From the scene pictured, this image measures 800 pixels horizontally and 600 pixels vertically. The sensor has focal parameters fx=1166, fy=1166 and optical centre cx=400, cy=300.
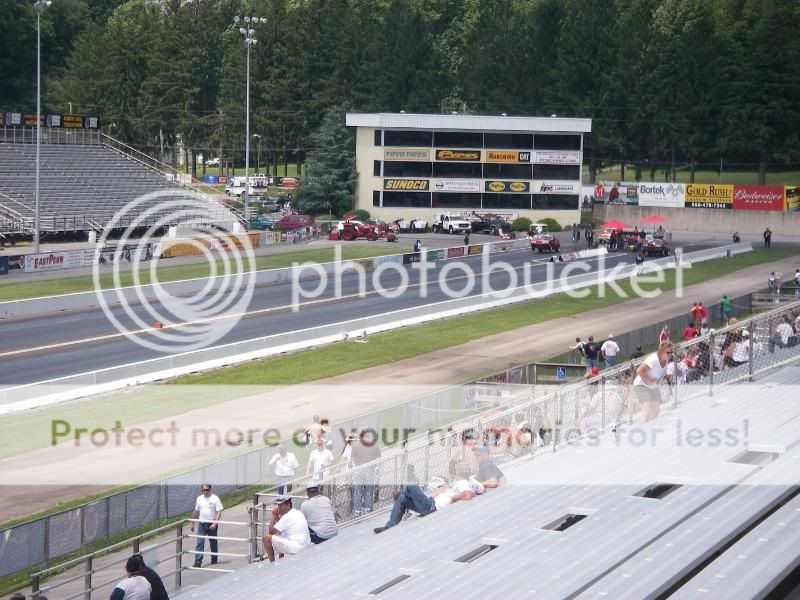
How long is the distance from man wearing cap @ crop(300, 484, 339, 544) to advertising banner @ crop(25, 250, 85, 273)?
47189 millimetres

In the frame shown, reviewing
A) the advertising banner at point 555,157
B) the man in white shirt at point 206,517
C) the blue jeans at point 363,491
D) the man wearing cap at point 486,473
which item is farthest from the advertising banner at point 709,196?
the blue jeans at point 363,491

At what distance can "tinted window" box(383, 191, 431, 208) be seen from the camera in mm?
88188

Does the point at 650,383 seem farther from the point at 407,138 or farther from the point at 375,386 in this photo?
the point at 407,138

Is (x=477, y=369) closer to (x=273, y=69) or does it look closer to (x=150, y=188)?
(x=150, y=188)

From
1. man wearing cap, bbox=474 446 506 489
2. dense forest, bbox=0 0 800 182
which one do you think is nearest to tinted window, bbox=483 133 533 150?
dense forest, bbox=0 0 800 182

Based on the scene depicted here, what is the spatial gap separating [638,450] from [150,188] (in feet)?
239

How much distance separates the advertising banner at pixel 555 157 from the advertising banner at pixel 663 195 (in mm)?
7487

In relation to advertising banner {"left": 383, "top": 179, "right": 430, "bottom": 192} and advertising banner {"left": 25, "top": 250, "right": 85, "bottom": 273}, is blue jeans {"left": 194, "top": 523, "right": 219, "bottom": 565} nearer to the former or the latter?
advertising banner {"left": 25, "top": 250, "right": 85, "bottom": 273}

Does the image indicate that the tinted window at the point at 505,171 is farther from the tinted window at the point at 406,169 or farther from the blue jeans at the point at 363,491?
the blue jeans at the point at 363,491

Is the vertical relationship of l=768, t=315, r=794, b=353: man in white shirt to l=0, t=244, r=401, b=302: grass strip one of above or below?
above

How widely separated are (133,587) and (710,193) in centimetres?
8178

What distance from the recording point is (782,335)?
21.4 metres

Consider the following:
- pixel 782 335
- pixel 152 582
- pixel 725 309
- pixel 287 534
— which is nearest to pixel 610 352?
pixel 725 309

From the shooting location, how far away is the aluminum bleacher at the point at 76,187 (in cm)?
7356
